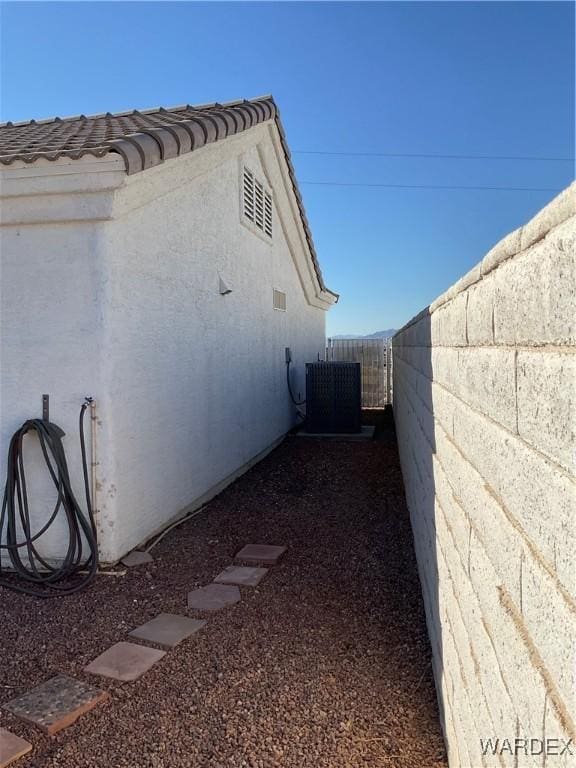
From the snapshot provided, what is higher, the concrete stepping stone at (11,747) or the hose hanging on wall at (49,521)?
the hose hanging on wall at (49,521)

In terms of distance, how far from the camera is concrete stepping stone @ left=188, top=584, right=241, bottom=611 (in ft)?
13.1

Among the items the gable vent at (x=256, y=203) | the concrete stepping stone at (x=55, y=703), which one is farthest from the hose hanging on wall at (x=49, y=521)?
the gable vent at (x=256, y=203)

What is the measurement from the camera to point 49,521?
450 centimetres

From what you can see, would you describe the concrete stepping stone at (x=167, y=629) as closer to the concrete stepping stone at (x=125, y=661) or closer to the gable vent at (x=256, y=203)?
the concrete stepping stone at (x=125, y=661)

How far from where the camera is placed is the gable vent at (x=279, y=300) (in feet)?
33.7

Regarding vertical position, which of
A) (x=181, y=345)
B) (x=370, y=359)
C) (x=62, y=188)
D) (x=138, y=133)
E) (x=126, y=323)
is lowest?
(x=370, y=359)

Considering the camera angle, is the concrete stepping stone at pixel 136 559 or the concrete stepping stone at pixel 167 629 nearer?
the concrete stepping stone at pixel 167 629

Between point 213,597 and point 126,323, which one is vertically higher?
point 126,323

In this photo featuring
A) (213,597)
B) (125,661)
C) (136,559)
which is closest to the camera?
(125,661)

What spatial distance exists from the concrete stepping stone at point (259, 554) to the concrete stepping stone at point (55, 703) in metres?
2.04

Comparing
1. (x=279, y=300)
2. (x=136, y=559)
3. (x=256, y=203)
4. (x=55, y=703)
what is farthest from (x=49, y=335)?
(x=279, y=300)

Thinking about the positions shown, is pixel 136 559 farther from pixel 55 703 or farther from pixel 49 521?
pixel 55 703

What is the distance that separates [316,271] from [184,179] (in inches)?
315

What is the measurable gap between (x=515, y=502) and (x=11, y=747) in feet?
8.59
